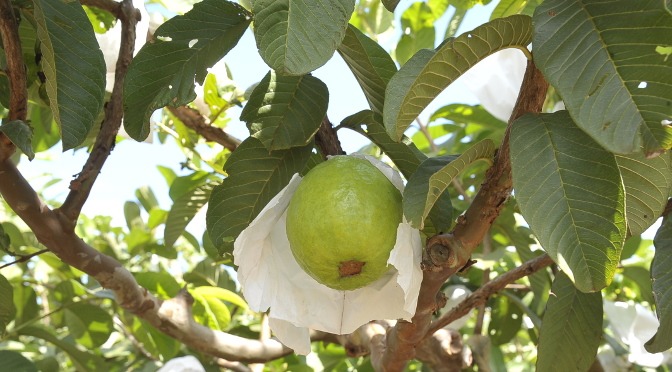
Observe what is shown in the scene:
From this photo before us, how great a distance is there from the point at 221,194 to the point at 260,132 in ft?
0.42

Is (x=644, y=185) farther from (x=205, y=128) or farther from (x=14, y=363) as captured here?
(x=14, y=363)

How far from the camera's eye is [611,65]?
0.77m

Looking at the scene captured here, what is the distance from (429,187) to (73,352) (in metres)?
1.28

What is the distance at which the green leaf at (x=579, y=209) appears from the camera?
823mm

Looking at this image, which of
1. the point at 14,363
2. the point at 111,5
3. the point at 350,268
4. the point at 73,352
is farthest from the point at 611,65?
the point at 73,352

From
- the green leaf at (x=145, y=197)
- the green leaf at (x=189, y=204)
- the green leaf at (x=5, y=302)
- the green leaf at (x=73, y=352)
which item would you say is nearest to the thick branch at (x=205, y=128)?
the green leaf at (x=189, y=204)

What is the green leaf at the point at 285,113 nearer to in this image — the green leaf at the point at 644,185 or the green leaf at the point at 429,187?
the green leaf at the point at 429,187

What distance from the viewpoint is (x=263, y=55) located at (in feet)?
2.63

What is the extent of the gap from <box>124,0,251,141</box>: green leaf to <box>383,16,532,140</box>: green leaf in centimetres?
34

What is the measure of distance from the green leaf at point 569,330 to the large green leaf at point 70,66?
0.79 metres

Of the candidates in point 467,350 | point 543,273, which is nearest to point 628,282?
point 543,273

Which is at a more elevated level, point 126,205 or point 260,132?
point 126,205

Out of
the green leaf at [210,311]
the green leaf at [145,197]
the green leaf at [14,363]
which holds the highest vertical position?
the green leaf at [145,197]

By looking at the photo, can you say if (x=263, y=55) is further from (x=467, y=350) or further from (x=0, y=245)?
(x=467, y=350)
